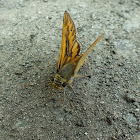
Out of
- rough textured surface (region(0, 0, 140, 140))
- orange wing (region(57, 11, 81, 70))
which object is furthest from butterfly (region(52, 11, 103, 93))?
rough textured surface (region(0, 0, 140, 140))

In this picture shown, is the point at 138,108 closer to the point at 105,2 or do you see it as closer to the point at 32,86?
the point at 32,86

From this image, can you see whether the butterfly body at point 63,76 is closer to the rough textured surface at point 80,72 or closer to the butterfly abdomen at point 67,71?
the butterfly abdomen at point 67,71

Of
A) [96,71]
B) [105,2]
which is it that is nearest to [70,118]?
[96,71]

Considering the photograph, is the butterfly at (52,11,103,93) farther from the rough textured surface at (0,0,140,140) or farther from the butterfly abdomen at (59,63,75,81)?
the rough textured surface at (0,0,140,140)

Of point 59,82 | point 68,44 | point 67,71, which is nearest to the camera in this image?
point 59,82

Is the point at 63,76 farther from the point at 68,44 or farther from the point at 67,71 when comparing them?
the point at 68,44

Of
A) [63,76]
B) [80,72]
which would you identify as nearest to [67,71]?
[63,76]

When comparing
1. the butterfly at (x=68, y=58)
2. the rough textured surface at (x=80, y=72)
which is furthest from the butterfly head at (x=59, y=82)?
the rough textured surface at (x=80, y=72)
